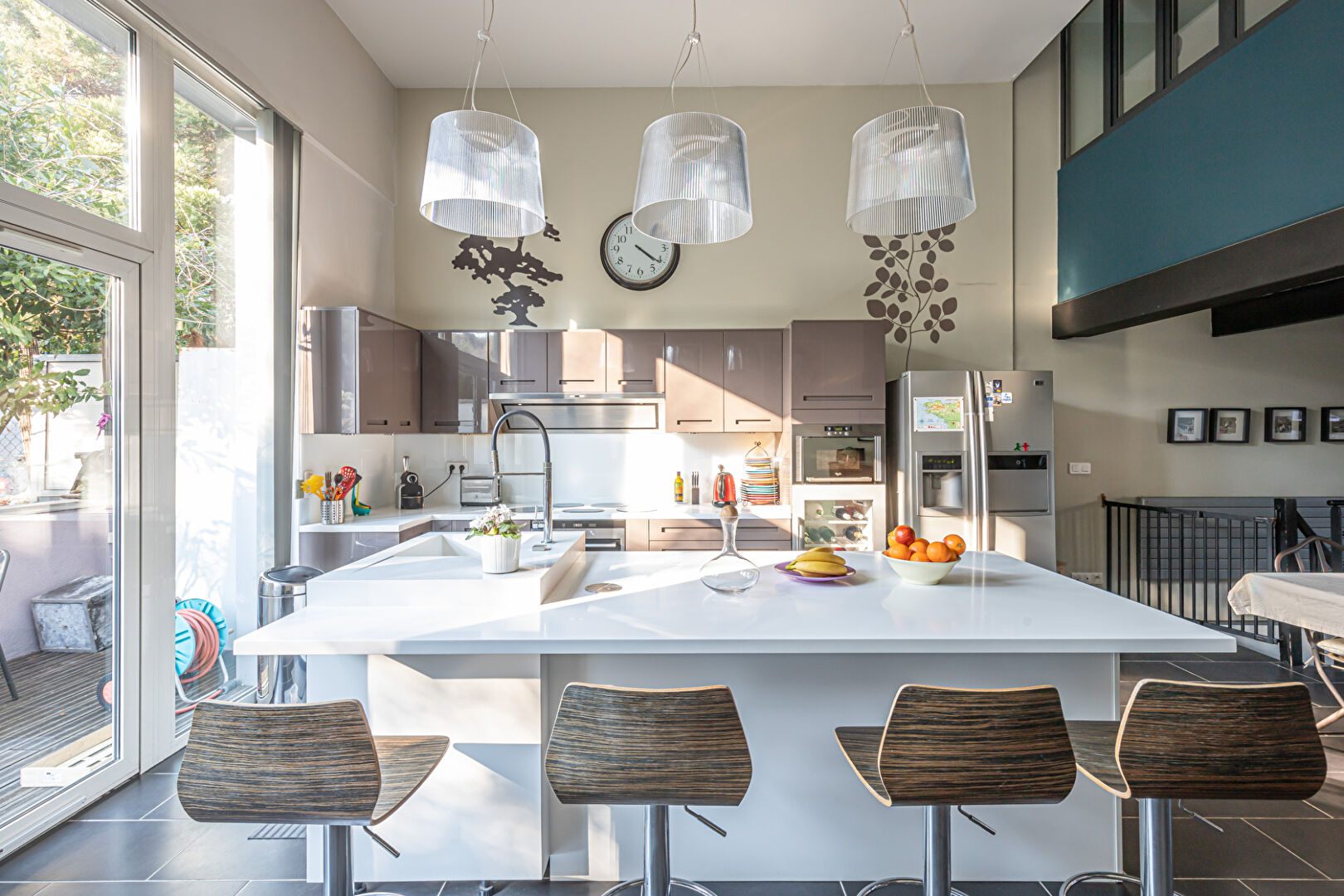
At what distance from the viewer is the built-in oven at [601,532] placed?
4102mm

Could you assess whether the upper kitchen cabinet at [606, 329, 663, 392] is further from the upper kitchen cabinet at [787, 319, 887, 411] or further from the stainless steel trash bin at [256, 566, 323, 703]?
the stainless steel trash bin at [256, 566, 323, 703]

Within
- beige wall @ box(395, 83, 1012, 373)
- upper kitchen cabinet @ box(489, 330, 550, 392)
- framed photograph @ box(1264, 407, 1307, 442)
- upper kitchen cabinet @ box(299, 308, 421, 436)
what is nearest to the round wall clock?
beige wall @ box(395, 83, 1012, 373)

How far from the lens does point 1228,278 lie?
3180mm

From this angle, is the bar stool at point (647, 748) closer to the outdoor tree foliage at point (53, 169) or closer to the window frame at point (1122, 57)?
the outdoor tree foliage at point (53, 169)

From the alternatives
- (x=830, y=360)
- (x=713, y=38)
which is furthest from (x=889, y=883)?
(x=713, y=38)

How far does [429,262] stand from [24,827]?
12.0ft

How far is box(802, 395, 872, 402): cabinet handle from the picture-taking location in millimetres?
4105

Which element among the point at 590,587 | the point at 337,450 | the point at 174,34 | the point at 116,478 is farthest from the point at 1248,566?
the point at 174,34

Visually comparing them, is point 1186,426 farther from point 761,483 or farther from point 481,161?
point 481,161

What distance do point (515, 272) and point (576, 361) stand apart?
3.08ft

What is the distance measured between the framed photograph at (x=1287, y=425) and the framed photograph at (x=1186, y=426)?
46cm

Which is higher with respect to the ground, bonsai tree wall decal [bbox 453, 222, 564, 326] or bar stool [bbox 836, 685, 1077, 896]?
bonsai tree wall decal [bbox 453, 222, 564, 326]

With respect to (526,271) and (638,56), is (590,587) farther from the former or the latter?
(638,56)

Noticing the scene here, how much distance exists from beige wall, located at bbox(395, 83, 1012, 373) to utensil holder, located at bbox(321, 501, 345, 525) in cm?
165
